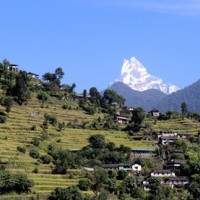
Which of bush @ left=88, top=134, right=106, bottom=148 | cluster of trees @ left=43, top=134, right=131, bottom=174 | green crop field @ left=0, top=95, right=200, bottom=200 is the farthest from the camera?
bush @ left=88, top=134, right=106, bottom=148

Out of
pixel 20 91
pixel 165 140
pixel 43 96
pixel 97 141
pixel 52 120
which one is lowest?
pixel 97 141

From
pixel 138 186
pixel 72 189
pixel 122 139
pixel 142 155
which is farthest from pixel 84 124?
pixel 72 189

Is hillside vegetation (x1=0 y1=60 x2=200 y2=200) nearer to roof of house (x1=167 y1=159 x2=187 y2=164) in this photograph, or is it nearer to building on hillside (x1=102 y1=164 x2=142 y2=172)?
building on hillside (x1=102 y1=164 x2=142 y2=172)

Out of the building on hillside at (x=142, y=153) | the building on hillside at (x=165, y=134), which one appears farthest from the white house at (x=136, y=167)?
the building on hillside at (x=165, y=134)

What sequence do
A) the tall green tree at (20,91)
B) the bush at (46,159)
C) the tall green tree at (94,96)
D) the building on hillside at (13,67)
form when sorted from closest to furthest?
the bush at (46,159) → the tall green tree at (20,91) → the tall green tree at (94,96) → the building on hillside at (13,67)

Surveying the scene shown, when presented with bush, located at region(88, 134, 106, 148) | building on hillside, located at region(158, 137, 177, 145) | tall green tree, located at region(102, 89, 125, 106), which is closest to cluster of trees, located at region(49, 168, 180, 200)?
bush, located at region(88, 134, 106, 148)

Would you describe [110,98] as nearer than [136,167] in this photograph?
No

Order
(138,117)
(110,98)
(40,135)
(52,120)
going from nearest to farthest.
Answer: (40,135)
(52,120)
(138,117)
(110,98)

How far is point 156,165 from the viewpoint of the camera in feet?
213

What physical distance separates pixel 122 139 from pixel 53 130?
25.2ft

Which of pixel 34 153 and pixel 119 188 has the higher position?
pixel 34 153

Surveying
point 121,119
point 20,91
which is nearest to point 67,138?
point 20,91

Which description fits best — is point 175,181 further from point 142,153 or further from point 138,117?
point 138,117

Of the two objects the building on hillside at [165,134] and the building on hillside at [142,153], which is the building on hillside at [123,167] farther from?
the building on hillside at [165,134]
